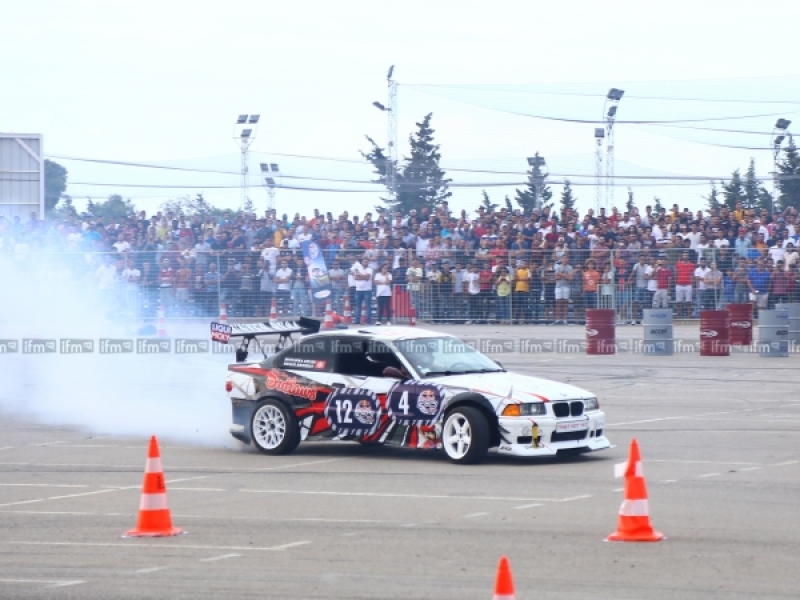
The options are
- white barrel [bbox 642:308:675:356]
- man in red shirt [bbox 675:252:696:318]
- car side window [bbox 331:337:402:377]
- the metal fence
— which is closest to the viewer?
car side window [bbox 331:337:402:377]

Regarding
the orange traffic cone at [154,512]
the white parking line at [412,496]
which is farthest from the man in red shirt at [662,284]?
the orange traffic cone at [154,512]

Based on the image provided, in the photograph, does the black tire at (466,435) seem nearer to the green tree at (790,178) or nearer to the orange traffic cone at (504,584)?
the orange traffic cone at (504,584)

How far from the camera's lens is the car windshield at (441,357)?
526 inches

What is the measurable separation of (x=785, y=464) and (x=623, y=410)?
17.7ft

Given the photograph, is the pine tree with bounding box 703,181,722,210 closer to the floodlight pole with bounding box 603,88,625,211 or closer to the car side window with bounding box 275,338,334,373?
the floodlight pole with bounding box 603,88,625,211

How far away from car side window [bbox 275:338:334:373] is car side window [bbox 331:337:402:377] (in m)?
0.11

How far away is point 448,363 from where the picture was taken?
13.5 m

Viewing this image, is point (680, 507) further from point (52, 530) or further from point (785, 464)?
point (52, 530)

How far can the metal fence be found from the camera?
28.8 m

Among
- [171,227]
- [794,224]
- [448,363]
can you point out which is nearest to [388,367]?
[448,363]

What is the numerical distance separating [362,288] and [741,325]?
930 centimetres

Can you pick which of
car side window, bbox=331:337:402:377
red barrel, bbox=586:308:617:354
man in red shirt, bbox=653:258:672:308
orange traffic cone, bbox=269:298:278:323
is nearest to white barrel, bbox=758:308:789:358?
red barrel, bbox=586:308:617:354

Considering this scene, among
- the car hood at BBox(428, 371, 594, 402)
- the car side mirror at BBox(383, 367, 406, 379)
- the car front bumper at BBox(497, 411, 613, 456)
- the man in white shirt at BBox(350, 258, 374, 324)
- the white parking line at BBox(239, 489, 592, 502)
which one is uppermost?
the man in white shirt at BBox(350, 258, 374, 324)

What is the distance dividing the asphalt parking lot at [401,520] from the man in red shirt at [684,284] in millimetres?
12914
